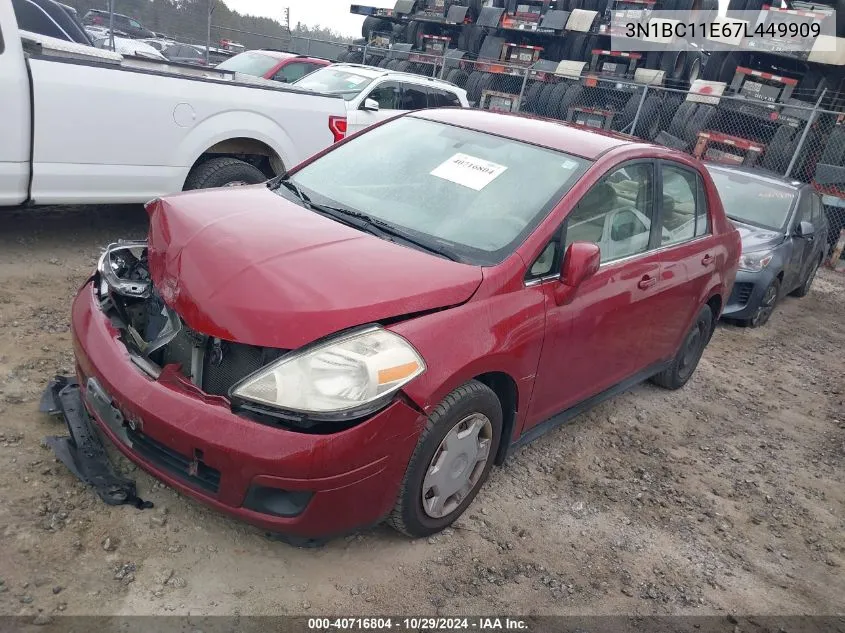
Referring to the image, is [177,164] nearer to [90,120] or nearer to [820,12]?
[90,120]

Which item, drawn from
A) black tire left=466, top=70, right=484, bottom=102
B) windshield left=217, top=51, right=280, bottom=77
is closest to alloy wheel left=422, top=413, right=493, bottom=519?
windshield left=217, top=51, right=280, bottom=77

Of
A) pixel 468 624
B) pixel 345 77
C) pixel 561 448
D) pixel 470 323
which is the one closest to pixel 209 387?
pixel 470 323

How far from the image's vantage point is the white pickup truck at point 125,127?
448 centimetres

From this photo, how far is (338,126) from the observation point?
643 cm

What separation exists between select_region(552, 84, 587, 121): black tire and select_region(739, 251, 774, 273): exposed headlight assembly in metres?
8.25

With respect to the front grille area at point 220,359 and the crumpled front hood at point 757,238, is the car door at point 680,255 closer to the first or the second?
the front grille area at point 220,359

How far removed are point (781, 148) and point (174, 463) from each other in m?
12.1

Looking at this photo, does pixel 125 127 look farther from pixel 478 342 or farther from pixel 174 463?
pixel 478 342

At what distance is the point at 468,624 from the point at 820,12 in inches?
510

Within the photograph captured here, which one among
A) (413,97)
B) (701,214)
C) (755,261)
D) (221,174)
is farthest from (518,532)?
(413,97)

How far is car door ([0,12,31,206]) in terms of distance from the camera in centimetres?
437

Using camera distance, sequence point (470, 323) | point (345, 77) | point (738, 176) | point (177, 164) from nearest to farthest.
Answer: point (470, 323) → point (177, 164) → point (738, 176) → point (345, 77)

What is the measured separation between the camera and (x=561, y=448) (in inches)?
153

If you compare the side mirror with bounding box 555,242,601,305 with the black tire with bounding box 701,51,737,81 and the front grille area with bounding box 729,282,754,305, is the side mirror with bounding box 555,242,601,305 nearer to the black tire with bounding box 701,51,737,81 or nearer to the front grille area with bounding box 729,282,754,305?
the front grille area with bounding box 729,282,754,305
